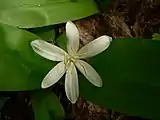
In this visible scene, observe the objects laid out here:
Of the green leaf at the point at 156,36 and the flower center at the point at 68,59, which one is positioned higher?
the flower center at the point at 68,59

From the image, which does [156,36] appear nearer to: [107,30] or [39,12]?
[107,30]

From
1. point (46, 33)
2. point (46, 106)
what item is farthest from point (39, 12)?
point (46, 106)

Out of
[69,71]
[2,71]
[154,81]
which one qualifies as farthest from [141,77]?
[2,71]

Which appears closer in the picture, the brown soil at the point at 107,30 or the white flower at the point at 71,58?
the white flower at the point at 71,58

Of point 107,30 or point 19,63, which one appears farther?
point 107,30

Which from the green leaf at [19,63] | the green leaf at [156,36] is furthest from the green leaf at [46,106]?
the green leaf at [156,36]

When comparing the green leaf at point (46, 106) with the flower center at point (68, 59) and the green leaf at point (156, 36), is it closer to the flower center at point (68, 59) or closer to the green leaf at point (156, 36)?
the flower center at point (68, 59)

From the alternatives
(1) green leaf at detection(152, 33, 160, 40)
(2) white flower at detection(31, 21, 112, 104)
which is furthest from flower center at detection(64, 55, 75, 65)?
(1) green leaf at detection(152, 33, 160, 40)
